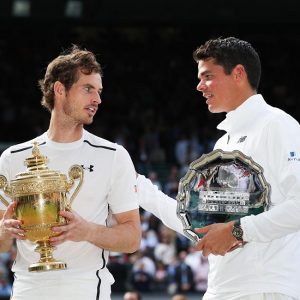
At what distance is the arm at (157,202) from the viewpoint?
15.8 ft

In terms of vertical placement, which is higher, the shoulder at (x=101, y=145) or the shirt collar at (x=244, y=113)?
the shirt collar at (x=244, y=113)

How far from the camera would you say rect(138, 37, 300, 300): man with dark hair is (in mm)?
4230

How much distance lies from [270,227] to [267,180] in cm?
25

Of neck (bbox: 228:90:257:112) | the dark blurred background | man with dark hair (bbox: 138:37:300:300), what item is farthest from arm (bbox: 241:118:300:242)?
the dark blurred background

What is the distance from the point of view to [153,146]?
60.7 feet

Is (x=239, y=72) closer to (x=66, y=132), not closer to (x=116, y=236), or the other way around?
(x=66, y=132)

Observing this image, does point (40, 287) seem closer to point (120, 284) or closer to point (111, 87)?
point (120, 284)

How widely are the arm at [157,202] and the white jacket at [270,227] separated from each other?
38 cm

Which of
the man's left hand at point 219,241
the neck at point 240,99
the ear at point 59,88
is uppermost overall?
the ear at point 59,88

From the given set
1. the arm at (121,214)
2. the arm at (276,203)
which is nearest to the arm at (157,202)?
the arm at (121,214)

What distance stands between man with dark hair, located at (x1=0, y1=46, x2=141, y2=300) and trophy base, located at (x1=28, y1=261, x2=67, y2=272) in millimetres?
121

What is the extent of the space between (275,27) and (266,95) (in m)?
3.24

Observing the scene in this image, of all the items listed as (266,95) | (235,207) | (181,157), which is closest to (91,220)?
(235,207)

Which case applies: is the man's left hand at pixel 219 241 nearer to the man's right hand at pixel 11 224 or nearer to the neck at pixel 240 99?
the neck at pixel 240 99
